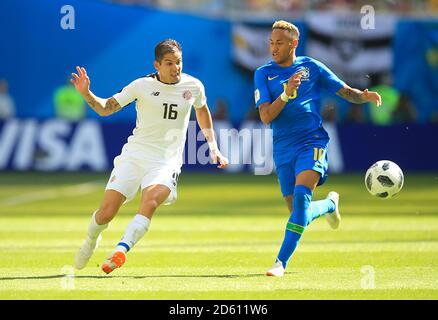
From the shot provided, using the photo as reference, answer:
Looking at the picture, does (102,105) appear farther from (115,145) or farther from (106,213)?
(115,145)

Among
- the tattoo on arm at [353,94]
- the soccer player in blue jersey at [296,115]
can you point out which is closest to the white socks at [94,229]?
the soccer player in blue jersey at [296,115]

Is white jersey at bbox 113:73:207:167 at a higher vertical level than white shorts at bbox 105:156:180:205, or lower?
higher

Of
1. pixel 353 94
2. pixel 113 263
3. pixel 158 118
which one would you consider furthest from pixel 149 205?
pixel 353 94

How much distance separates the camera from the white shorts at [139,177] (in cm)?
1016

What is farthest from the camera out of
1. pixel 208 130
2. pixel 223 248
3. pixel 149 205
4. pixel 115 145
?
pixel 115 145

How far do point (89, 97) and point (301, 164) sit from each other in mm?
2189

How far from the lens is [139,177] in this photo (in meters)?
10.3

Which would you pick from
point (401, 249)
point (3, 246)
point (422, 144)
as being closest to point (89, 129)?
point (422, 144)

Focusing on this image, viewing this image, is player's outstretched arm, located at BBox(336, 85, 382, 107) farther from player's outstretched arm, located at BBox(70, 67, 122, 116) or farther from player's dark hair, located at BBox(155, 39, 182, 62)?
player's outstretched arm, located at BBox(70, 67, 122, 116)

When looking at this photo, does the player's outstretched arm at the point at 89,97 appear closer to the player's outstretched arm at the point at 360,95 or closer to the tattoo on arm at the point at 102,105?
the tattoo on arm at the point at 102,105

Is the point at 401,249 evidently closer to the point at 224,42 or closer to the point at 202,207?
the point at 202,207

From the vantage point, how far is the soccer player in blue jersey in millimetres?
10148

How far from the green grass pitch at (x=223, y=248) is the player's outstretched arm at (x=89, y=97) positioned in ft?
5.33

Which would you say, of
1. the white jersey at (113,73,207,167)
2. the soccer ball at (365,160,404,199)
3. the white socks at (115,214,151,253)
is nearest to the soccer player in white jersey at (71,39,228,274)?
the white jersey at (113,73,207,167)
